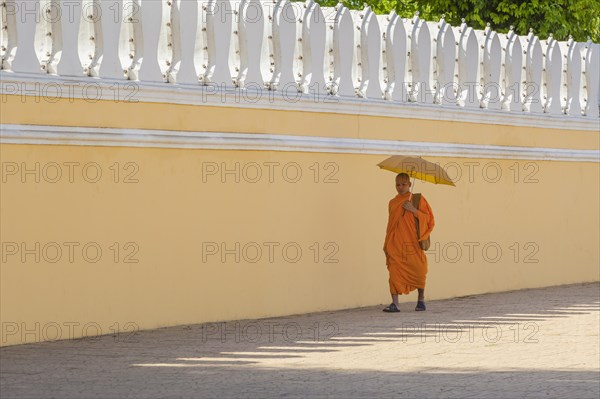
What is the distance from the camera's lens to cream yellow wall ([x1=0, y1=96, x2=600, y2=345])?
33.1 feet

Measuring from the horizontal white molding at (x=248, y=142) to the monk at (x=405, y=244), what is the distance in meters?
0.64

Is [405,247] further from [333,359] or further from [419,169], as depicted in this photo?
[333,359]

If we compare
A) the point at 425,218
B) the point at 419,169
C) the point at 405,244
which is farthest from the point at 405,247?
the point at 419,169

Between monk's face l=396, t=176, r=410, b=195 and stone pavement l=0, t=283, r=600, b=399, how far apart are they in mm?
1183

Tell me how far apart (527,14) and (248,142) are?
455 inches

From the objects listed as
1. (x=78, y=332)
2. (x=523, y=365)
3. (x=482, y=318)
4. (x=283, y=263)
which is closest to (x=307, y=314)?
(x=283, y=263)

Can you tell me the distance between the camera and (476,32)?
577 inches

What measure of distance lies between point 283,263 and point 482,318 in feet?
6.25

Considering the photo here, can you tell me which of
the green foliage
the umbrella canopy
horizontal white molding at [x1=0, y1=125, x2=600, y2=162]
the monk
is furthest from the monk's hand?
the green foliage

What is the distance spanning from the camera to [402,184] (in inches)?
502

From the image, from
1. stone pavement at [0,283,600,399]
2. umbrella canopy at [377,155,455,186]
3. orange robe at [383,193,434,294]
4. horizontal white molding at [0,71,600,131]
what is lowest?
stone pavement at [0,283,600,399]

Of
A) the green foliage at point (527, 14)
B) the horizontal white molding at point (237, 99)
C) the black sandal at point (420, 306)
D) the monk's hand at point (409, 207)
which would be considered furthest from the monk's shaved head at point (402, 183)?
the green foliage at point (527, 14)

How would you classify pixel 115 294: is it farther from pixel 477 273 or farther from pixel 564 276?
pixel 564 276

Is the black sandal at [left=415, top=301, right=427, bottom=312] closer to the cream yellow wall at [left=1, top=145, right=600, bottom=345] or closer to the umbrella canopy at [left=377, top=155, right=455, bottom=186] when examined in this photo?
the cream yellow wall at [left=1, top=145, right=600, bottom=345]
